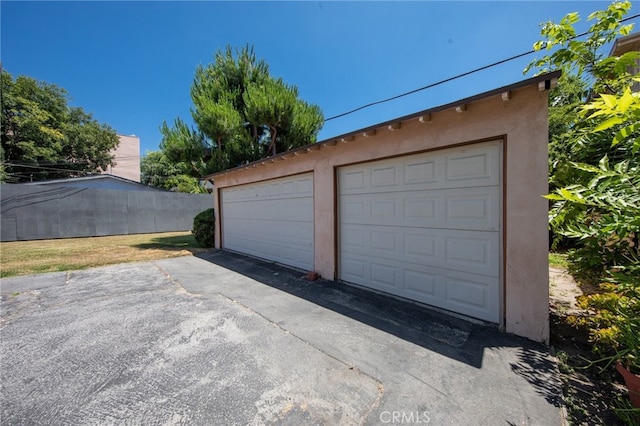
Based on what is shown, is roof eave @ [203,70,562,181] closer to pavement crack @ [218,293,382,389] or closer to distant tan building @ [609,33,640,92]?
pavement crack @ [218,293,382,389]

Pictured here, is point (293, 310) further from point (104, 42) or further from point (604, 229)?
point (104, 42)

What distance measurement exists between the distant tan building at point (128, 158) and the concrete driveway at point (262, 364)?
31.5 meters

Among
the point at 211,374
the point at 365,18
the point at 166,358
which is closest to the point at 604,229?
the point at 211,374

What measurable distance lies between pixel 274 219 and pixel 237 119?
5367 millimetres

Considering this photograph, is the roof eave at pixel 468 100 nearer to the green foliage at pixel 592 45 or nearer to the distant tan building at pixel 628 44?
the green foliage at pixel 592 45

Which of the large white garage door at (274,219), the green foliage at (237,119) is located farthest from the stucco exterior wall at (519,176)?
the green foliage at (237,119)

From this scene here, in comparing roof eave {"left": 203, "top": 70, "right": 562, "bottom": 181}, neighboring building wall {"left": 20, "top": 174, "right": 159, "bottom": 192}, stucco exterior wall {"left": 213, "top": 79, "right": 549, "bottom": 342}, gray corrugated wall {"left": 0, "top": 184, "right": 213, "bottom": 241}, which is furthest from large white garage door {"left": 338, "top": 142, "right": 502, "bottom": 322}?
neighboring building wall {"left": 20, "top": 174, "right": 159, "bottom": 192}

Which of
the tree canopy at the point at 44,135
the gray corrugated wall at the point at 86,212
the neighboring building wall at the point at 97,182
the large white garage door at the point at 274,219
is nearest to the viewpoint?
the large white garage door at the point at 274,219

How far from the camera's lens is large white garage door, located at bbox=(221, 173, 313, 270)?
5.64m

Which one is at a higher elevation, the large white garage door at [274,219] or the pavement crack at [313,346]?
the large white garage door at [274,219]

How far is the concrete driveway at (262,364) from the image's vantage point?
1778 mm

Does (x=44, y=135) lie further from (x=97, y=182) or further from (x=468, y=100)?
(x=468, y=100)

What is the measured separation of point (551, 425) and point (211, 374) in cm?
257

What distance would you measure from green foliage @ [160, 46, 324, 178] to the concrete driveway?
696 cm
